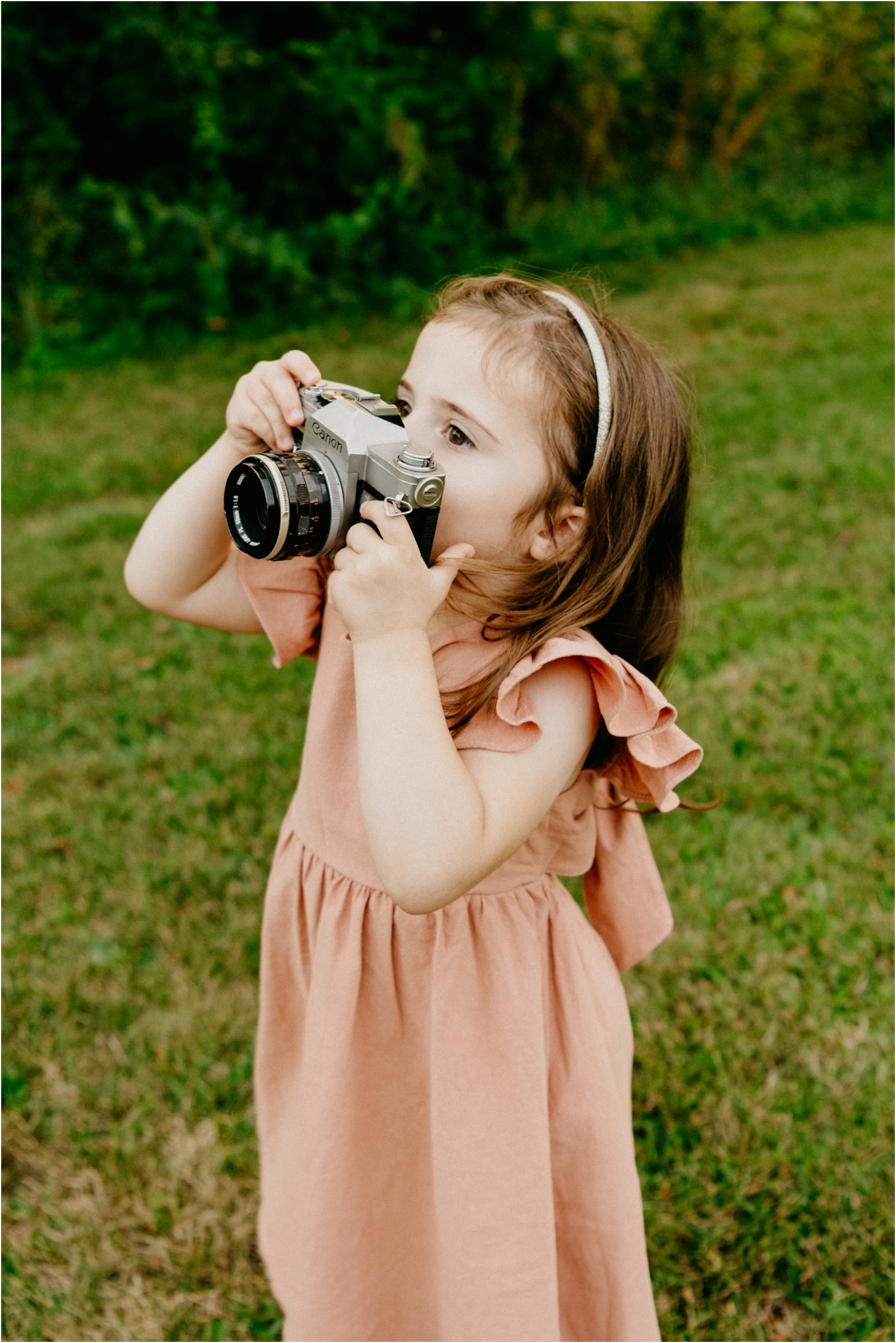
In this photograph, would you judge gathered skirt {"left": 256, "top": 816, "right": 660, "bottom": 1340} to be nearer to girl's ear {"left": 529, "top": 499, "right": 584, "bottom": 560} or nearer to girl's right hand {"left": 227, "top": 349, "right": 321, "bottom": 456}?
girl's ear {"left": 529, "top": 499, "right": 584, "bottom": 560}

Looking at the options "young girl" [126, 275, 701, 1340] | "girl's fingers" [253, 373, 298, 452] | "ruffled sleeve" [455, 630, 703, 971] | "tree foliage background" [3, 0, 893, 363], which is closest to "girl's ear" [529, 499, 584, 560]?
"young girl" [126, 275, 701, 1340]

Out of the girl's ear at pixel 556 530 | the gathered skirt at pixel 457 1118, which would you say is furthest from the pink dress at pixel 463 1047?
the girl's ear at pixel 556 530

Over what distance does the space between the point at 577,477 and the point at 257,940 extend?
58.3 inches

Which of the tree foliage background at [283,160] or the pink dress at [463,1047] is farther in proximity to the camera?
the tree foliage background at [283,160]

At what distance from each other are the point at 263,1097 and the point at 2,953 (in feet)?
3.01

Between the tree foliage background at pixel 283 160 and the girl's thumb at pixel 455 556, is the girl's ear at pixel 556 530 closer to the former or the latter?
the girl's thumb at pixel 455 556

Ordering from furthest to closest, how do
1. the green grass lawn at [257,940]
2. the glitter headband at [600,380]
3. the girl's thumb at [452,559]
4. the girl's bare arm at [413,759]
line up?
1. the green grass lawn at [257,940]
2. the glitter headband at [600,380]
3. the girl's thumb at [452,559]
4. the girl's bare arm at [413,759]

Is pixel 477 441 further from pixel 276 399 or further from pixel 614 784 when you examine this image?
pixel 614 784

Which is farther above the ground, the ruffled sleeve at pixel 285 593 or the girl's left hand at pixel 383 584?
the girl's left hand at pixel 383 584

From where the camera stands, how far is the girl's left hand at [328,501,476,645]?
1135 millimetres

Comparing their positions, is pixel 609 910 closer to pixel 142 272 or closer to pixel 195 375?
pixel 195 375

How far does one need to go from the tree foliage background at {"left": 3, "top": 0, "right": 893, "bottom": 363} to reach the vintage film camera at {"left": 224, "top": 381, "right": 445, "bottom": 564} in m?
5.38

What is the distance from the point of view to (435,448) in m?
1.29

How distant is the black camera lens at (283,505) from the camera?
115 cm
